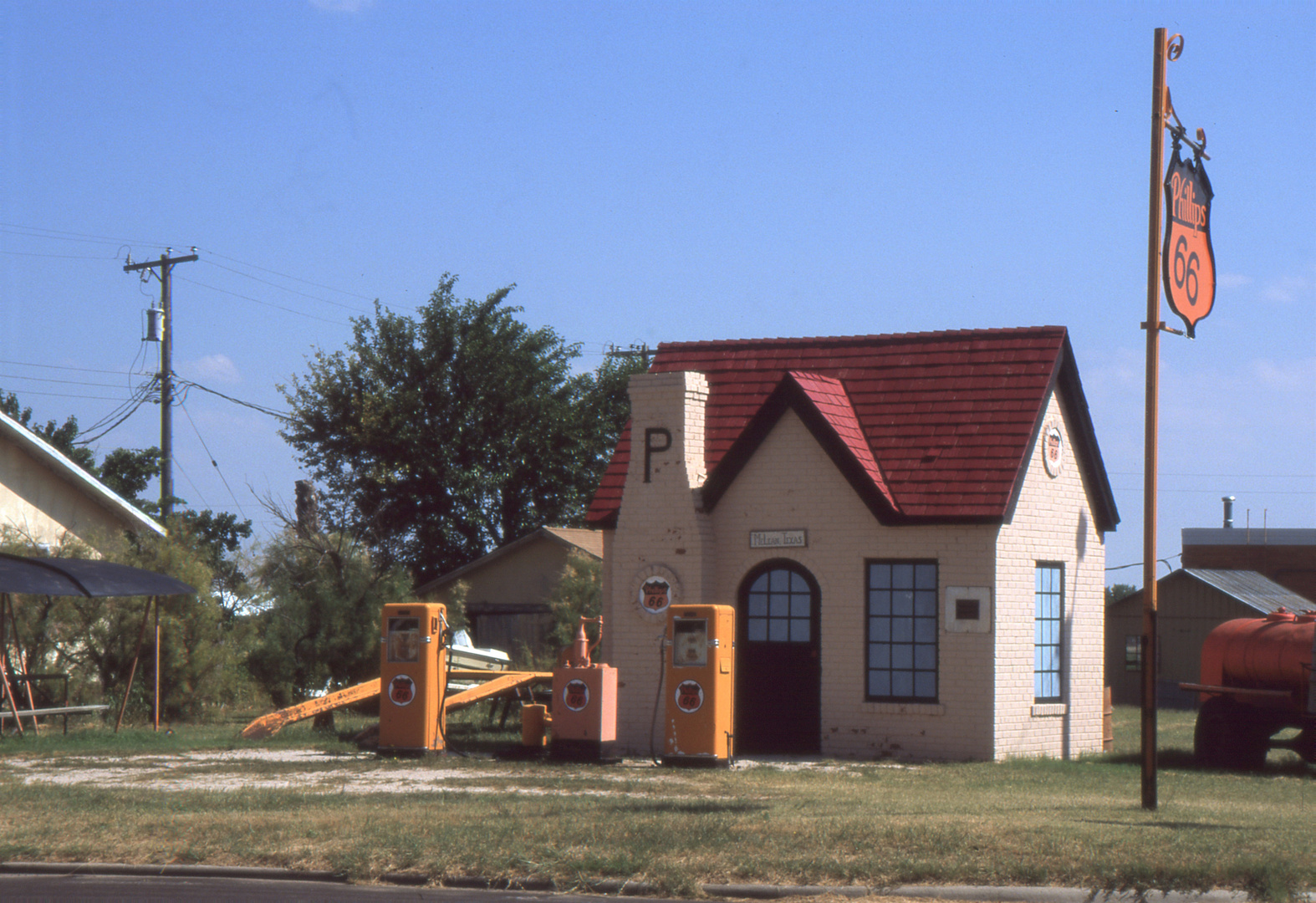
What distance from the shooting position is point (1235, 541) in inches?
2478

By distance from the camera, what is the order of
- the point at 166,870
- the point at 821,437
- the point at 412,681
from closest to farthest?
1. the point at 166,870
2. the point at 412,681
3. the point at 821,437

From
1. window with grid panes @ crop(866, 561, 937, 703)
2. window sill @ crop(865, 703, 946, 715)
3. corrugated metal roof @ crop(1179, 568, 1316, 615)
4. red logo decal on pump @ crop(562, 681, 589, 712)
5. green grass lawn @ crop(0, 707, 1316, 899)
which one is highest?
corrugated metal roof @ crop(1179, 568, 1316, 615)

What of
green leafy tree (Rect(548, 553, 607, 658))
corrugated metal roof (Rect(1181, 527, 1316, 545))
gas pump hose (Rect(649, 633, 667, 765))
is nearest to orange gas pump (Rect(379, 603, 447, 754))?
gas pump hose (Rect(649, 633, 667, 765))

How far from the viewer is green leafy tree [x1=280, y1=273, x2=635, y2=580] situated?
146 ft

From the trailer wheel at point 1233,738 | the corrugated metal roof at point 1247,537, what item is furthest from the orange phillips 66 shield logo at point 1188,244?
the corrugated metal roof at point 1247,537

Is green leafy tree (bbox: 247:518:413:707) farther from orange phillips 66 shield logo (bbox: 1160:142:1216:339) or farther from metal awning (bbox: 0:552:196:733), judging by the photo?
orange phillips 66 shield logo (bbox: 1160:142:1216:339)

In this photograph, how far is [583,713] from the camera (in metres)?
18.0

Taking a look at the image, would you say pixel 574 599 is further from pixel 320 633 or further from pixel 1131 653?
pixel 1131 653

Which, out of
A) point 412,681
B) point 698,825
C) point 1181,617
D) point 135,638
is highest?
point 1181,617

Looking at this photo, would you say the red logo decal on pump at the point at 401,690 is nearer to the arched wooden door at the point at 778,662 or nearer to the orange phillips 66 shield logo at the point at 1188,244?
the arched wooden door at the point at 778,662

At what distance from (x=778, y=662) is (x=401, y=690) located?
5.27 meters

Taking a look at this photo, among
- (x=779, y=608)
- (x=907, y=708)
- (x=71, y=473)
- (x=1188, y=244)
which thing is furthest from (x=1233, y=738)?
(x=71, y=473)

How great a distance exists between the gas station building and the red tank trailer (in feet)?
6.67

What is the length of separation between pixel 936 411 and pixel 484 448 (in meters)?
25.8
